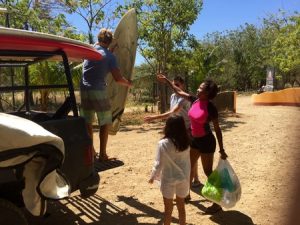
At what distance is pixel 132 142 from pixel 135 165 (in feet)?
9.11

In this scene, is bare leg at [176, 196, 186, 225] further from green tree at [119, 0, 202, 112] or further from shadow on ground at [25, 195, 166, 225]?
green tree at [119, 0, 202, 112]

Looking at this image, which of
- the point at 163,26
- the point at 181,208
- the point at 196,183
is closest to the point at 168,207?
the point at 181,208

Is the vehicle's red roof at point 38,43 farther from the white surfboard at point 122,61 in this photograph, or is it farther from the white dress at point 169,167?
the white surfboard at point 122,61

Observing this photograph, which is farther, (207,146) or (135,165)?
(135,165)

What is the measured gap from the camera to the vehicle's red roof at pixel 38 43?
3664mm

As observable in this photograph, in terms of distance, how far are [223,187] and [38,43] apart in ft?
8.26

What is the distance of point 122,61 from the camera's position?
6719 mm

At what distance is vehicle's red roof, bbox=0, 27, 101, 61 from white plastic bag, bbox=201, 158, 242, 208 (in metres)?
1.93

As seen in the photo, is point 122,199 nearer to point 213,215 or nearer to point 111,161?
point 111,161

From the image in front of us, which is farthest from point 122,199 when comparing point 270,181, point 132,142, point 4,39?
point 132,142

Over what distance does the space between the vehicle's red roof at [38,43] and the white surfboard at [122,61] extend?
5.95 ft

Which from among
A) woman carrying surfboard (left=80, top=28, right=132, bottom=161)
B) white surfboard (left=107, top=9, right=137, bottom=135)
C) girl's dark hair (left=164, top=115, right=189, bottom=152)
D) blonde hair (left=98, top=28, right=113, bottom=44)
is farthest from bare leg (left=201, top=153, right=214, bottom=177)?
blonde hair (left=98, top=28, right=113, bottom=44)

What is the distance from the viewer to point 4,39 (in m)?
3.64

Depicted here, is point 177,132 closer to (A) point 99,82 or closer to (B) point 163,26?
(A) point 99,82
